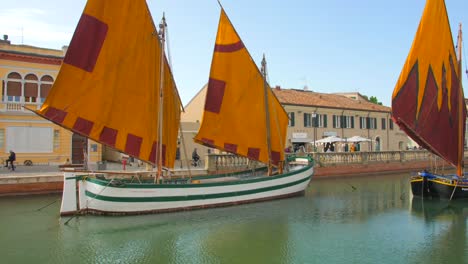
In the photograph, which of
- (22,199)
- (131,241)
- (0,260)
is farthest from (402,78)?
(22,199)

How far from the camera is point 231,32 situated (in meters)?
20.5

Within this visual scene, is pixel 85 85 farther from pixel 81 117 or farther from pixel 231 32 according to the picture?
pixel 231 32

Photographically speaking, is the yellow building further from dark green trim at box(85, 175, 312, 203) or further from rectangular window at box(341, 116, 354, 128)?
rectangular window at box(341, 116, 354, 128)

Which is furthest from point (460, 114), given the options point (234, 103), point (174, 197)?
point (174, 197)

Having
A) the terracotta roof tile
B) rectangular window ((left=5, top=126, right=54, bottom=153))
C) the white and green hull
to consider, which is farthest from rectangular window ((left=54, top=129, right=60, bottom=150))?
the terracotta roof tile

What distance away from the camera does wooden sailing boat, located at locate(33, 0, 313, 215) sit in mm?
15758

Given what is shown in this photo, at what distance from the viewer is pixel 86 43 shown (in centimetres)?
1584

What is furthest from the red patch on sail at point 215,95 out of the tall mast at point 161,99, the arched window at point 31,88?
the arched window at point 31,88

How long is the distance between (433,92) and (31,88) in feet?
82.1

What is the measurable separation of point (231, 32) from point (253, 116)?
13.9 feet

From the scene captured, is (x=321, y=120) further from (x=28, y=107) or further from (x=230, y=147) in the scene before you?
(x=28, y=107)

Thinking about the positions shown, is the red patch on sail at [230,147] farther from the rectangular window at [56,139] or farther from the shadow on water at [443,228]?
the rectangular window at [56,139]

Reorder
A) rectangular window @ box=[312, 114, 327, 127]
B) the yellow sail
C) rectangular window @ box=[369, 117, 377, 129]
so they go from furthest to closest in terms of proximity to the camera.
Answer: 1. rectangular window @ box=[369, 117, 377, 129]
2. rectangular window @ box=[312, 114, 327, 127]
3. the yellow sail

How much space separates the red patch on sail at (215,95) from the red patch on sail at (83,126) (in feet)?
18.6
